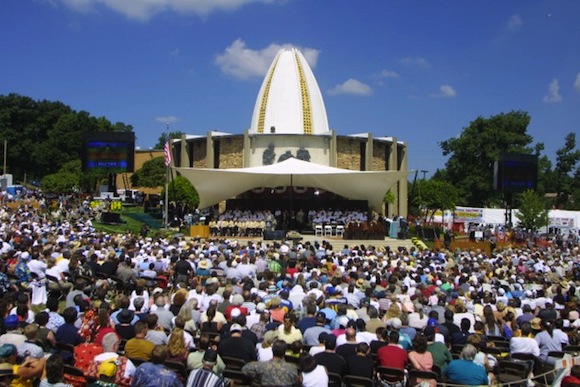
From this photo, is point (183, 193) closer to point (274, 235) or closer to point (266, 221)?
point (266, 221)

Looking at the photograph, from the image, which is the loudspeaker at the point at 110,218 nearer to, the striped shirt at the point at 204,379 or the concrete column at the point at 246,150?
the concrete column at the point at 246,150

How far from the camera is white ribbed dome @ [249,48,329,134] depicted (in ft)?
142

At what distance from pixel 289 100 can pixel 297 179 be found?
15113mm

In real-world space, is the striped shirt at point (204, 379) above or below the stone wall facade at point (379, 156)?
below

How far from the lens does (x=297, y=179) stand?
3002 centimetres

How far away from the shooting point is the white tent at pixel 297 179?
87.0ft

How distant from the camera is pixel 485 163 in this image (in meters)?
56.6

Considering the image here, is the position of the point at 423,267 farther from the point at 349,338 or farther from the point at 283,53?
the point at 283,53

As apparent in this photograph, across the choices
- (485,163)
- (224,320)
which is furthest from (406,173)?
(485,163)

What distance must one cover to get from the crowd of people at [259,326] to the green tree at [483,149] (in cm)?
4545

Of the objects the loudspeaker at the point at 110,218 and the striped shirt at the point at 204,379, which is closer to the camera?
the striped shirt at the point at 204,379

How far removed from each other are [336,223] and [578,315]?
18.2m

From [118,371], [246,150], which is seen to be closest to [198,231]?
[246,150]

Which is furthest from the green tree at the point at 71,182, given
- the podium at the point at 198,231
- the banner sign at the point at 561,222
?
the banner sign at the point at 561,222
